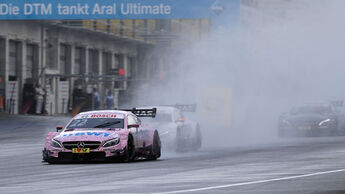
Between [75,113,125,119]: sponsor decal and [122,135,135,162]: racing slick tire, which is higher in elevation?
[75,113,125,119]: sponsor decal

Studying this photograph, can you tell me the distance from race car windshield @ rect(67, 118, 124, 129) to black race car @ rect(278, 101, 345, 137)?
13.1m

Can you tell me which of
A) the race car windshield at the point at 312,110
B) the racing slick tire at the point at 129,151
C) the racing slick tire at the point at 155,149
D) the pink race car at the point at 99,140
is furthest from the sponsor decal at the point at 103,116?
the race car windshield at the point at 312,110

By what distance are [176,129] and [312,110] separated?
9.52 meters

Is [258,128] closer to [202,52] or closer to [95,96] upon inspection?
[202,52]

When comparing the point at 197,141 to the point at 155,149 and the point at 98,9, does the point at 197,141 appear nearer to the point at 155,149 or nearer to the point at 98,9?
the point at 155,149

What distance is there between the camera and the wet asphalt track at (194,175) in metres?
12.1

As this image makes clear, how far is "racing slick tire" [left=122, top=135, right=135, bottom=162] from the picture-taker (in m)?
18.2

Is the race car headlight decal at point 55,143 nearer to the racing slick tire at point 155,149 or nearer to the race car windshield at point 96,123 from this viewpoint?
the race car windshield at point 96,123

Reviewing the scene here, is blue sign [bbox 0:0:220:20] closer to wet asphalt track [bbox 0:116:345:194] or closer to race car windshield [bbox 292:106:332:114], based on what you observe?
race car windshield [bbox 292:106:332:114]

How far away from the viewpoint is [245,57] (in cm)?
3641

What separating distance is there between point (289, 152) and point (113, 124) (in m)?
4.54

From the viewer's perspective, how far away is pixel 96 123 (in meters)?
19.1

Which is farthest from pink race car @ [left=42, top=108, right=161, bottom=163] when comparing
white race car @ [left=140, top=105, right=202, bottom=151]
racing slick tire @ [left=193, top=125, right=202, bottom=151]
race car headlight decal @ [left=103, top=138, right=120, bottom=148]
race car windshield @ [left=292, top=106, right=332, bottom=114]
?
race car windshield @ [left=292, top=106, right=332, bottom=114]

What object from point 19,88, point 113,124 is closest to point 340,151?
point 113,124
